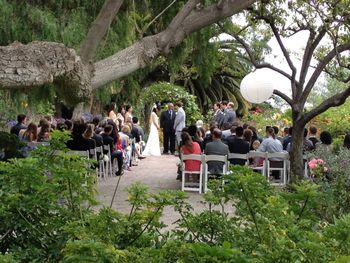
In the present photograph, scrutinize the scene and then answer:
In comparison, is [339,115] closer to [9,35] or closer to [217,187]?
[9,35]

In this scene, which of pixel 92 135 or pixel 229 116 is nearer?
pixel 92 135

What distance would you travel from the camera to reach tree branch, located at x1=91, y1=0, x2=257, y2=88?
21.9 ft

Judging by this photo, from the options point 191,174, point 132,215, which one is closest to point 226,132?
point 191,174

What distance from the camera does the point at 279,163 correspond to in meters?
14.5

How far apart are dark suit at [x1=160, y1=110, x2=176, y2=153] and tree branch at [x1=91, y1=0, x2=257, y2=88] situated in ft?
48.6

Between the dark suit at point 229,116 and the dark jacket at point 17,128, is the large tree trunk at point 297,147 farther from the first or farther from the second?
the dark suit at point 229,116

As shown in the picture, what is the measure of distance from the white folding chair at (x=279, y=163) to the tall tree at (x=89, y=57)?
704 cm

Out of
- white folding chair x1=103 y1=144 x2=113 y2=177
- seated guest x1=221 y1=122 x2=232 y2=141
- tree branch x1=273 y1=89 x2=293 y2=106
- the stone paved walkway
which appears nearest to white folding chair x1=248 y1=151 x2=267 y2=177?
seated guest x1=221 y1=122 x2=232 y2=141

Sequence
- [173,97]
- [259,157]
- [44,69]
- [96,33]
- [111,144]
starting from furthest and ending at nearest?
1. [173,97]
2. [111,144]
3. [259,157]
4. [96,33]
5. [44,69]

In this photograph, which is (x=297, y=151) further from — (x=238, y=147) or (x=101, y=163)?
(x=101, y=163)

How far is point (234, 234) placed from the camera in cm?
361

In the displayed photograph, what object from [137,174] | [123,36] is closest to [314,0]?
[123,36]

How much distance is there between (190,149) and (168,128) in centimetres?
854

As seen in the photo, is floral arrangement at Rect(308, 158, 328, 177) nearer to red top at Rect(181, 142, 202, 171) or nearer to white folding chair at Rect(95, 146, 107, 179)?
red top at Rect(181, 142, 202, 171)
